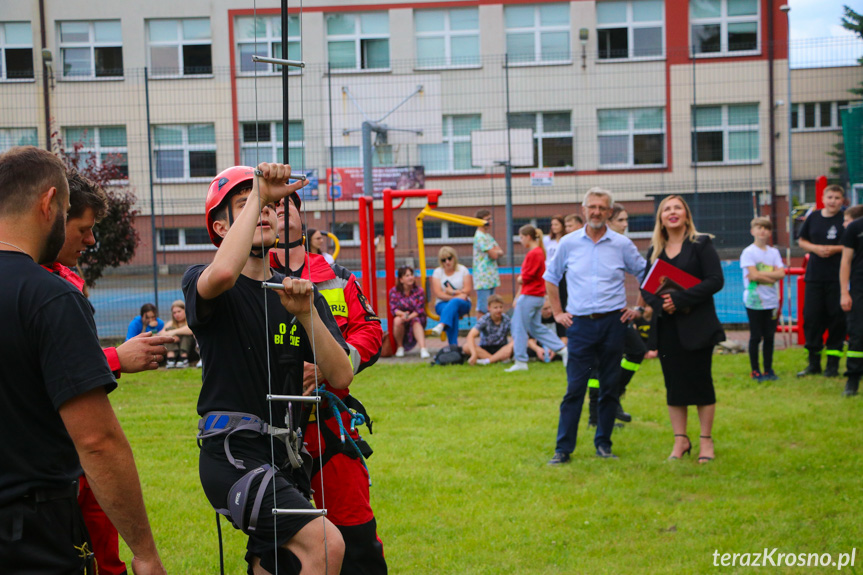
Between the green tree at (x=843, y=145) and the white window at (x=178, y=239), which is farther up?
the green tree at (x=843, y=145)

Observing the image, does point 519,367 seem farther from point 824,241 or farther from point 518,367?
point 824,241

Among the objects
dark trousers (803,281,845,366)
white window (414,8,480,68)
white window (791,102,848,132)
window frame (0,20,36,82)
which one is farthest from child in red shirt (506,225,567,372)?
white window (414,8,480,68)

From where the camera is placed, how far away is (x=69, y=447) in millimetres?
2352

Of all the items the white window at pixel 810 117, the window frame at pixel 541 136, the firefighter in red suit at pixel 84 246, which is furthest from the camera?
the white window at pixel 810 117

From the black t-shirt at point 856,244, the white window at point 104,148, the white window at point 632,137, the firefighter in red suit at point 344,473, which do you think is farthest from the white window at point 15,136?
the white window at point 632,137

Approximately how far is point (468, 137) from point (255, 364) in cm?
2159

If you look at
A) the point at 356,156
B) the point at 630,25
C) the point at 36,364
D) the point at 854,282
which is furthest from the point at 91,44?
the point at 36,364

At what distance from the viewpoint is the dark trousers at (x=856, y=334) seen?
343 inches

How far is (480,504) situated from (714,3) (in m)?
26.7

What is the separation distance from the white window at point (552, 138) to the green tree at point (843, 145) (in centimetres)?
696

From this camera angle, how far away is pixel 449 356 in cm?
1207

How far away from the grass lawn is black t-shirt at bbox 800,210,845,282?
1246 mm

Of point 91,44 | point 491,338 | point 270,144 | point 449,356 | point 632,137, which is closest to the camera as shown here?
point 449,356

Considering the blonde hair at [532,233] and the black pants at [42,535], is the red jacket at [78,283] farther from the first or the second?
the blonde hair at [532,233]
